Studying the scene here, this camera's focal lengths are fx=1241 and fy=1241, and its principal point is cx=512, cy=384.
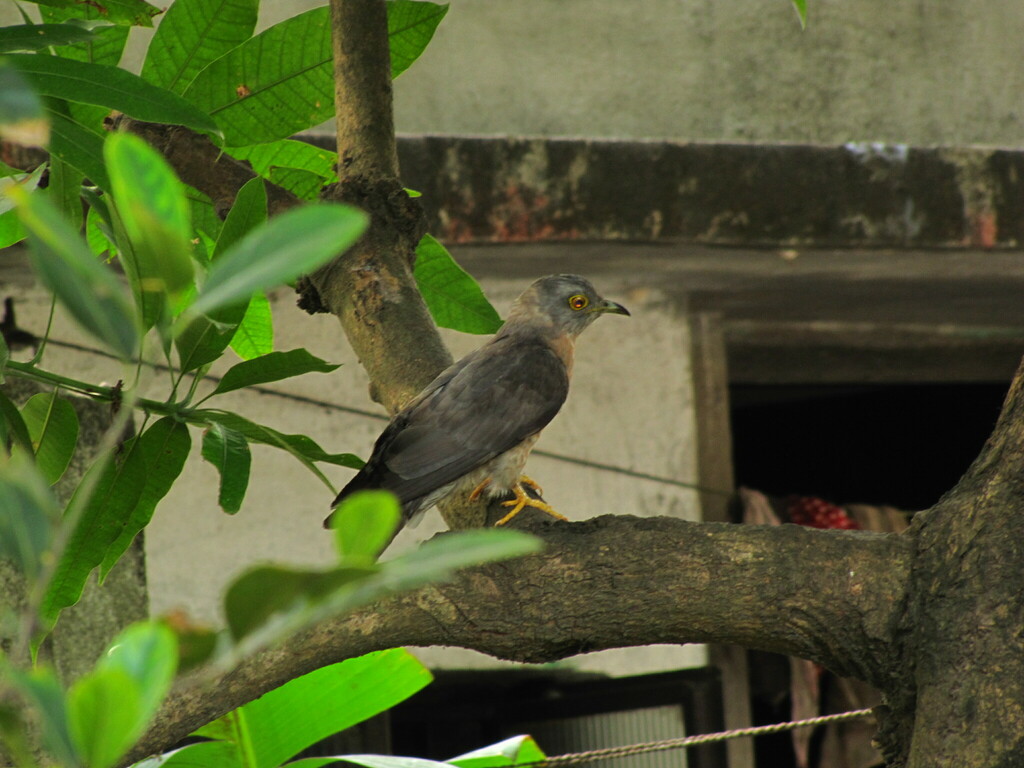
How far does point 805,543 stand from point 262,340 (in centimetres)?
119

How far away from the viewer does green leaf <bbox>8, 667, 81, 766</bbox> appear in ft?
1.95

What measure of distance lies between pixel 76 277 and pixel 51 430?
138 cm

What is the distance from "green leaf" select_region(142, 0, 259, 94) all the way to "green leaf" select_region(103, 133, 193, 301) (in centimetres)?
154

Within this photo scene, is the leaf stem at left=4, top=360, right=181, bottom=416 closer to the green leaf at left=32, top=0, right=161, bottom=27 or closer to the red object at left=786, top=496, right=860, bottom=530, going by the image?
the green leaf at left=32, top=0, right=161, bottom=27

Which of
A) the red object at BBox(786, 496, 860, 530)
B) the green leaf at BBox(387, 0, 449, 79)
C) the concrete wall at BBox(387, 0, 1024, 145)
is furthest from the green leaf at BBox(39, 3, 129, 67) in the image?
the red object at BBox(786, 496, 860, 530)

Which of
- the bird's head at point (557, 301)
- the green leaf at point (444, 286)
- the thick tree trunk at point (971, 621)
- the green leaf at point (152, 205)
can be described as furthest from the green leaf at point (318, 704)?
the green leaf at point (152, 205)

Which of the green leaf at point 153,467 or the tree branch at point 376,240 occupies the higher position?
the tree branch at point 376,240

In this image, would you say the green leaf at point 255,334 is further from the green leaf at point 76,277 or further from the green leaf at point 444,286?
the green leaf at point 76,277

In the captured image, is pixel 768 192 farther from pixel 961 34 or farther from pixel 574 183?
pixel 961 34

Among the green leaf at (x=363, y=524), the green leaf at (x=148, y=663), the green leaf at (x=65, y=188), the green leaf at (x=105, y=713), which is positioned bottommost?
the green leaf at (x=105, y=713)

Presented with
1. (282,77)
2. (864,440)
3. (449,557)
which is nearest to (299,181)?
(282,77)

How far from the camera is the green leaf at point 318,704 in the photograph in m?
2.14

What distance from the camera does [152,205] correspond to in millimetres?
623

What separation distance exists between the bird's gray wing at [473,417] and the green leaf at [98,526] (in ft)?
1.90
